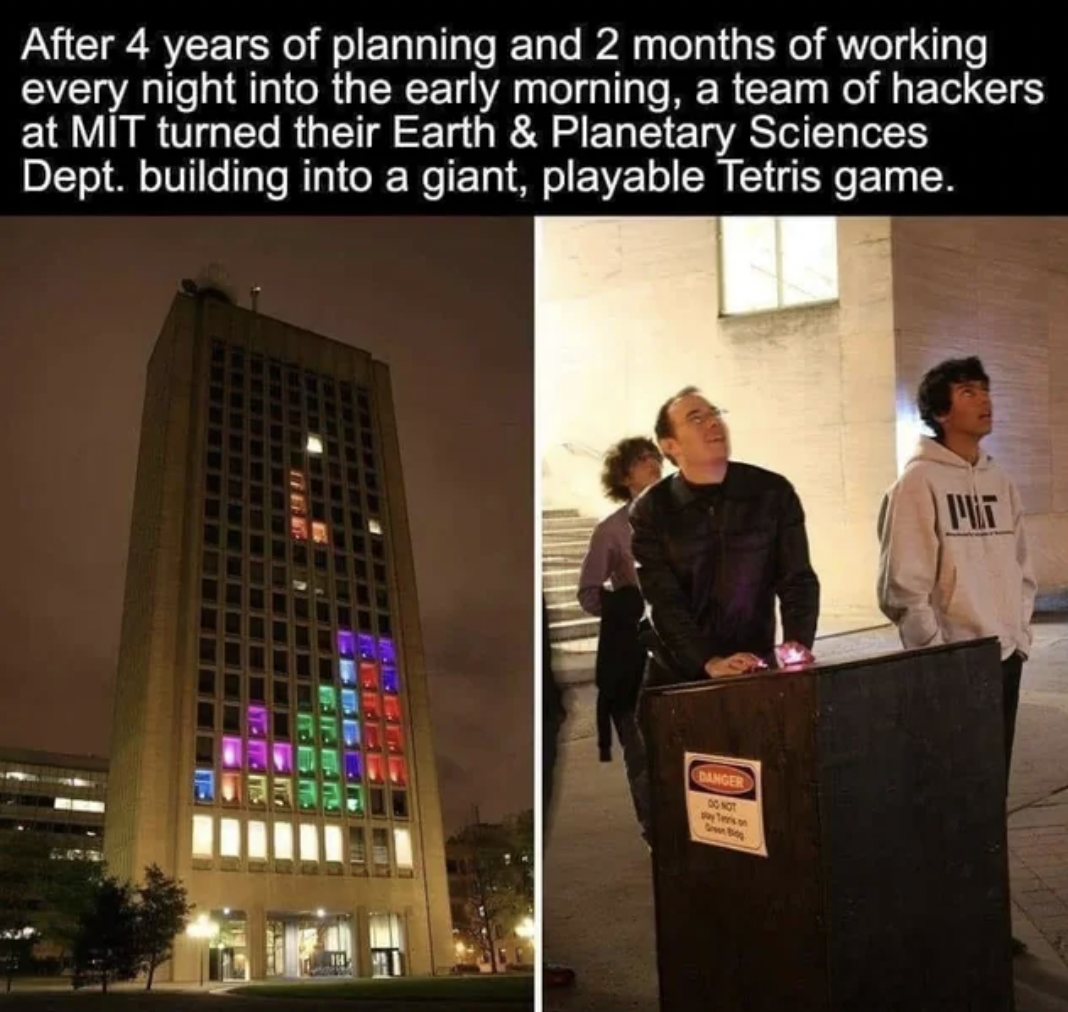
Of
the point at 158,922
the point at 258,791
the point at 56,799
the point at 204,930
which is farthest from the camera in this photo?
the point at 258,791

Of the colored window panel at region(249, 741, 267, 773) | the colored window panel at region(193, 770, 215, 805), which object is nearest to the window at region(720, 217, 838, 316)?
the colored window panel at region(249, 741, 267, 773)

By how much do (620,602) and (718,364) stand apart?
89 centimetres

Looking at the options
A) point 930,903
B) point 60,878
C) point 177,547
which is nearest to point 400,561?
point 177,547

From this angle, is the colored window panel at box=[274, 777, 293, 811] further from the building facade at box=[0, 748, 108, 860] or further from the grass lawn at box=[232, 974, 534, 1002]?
the grass lawn at box=[232, 974, 534, 1002]

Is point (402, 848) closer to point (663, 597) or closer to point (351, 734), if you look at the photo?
point (351, 734)

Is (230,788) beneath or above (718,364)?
beneath

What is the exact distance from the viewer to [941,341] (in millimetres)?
3943

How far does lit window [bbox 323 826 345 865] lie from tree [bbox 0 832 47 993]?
20.3 feet

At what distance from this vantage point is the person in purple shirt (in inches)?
152

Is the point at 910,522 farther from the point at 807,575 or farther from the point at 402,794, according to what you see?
the point at 402,794

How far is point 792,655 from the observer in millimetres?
3504

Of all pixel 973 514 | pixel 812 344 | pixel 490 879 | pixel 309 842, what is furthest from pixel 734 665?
pixel 309 842
